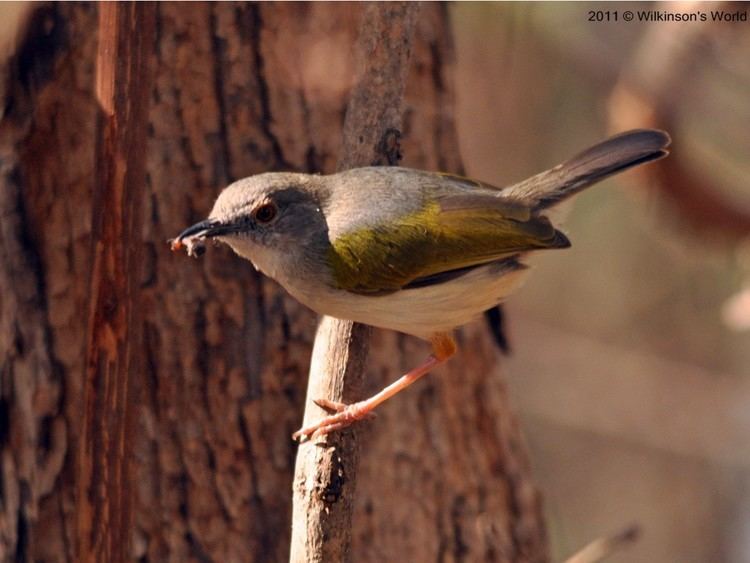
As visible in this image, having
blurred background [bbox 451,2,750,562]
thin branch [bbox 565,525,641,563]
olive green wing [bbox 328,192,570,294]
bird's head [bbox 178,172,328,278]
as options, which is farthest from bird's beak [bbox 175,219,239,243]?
blurred background [bbox 451,2,750,562]

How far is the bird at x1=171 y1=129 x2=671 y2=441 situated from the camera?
3686mm

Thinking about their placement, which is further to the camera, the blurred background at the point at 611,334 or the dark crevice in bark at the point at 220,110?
the blurred background at the point at 611,334

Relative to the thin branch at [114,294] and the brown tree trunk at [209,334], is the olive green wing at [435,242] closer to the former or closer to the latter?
the brown tree trunk at [209,334]

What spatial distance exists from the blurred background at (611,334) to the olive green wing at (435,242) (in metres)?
4.19

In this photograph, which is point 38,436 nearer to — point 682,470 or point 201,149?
point 201,149

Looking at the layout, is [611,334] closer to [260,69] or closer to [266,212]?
[260,69]

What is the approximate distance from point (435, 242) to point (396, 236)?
15 cm

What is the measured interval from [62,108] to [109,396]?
1.53 metres

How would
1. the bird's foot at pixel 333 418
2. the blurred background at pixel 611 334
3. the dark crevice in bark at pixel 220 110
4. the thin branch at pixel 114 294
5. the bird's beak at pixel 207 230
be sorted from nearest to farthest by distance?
the thin branch at pixel 114 294
the bird's foot at pixel 333 418
the bird's beak at pixel 207 230
the dark crevice in bark at pixel 220 110
the blurred background at pixel 611 334

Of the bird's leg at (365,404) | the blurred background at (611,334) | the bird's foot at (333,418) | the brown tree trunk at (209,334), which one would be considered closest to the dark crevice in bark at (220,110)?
the brown tree trunk at (209,334)

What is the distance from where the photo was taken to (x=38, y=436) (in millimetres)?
3955

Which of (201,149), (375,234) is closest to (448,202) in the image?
(375,234)

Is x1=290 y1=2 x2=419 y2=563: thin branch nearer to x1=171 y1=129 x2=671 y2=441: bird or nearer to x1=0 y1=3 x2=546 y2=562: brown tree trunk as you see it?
x1=171 y1=129 x2=671 y2=441: bird

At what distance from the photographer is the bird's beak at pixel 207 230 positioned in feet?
11.5
